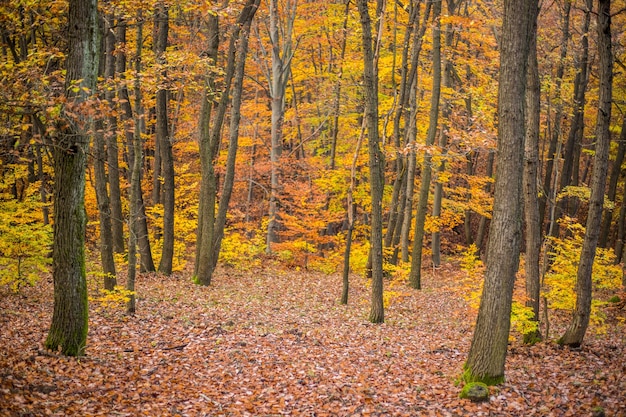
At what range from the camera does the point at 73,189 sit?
718cm

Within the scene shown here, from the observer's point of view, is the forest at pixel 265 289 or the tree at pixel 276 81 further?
the tree at pixel 276 81

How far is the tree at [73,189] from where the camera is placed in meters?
7.01

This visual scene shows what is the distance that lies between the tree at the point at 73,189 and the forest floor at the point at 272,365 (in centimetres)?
48

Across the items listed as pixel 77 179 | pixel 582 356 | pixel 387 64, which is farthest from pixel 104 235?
pixel 387 64

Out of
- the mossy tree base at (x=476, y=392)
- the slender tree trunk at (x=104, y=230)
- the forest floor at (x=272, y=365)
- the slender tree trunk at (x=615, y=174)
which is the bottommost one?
the forest floor at (x=272, y=365)

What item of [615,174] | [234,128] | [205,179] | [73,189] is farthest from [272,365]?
[615,174]

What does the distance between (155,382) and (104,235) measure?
534 cm

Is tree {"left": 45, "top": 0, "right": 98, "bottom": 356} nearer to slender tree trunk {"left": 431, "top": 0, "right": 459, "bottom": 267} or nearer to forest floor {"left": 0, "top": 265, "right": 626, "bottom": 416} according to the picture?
forest floor {"left": 0, "top": 265, "right": 626, "bottom": 416}

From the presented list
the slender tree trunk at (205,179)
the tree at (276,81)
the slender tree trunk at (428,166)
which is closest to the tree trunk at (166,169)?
the slender tree trunk at (205,179)

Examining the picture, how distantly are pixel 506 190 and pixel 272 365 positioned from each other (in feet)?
16.1

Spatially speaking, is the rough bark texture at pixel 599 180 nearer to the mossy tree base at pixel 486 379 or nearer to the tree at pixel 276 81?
the mossy tree base at pixel 486 379

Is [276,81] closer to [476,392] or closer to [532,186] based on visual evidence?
[532,186]

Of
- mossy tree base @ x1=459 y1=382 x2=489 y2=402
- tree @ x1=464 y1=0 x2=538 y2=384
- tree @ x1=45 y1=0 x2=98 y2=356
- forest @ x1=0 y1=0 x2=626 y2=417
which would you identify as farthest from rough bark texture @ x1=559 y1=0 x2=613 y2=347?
tree @ x1=45 y1=0 x2=98 y2=356

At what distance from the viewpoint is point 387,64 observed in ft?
68.3
